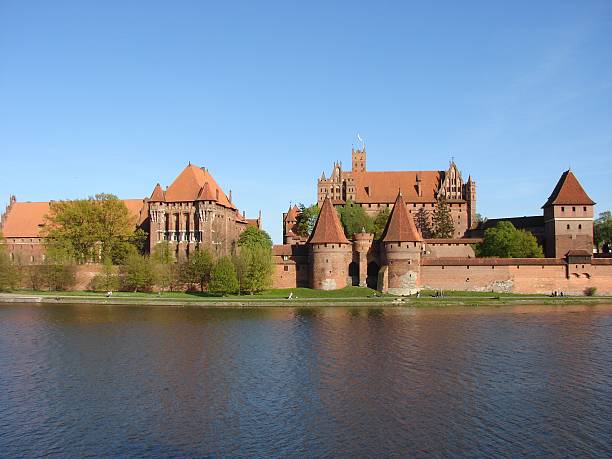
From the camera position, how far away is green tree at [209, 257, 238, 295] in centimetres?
4497

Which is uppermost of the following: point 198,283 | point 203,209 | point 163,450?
point 203,209

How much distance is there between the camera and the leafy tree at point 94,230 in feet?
179

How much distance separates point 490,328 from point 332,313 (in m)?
10.2

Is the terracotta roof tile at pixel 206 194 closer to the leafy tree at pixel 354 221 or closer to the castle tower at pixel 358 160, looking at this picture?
the leafy tree at pixel 354 221

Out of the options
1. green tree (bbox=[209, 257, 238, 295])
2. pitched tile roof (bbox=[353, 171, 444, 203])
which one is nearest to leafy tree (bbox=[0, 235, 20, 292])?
green tree (bbox=[209, 257, 238, 295])

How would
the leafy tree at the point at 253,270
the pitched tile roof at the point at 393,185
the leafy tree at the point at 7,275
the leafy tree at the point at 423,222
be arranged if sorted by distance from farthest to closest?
1. the pitched tile roof at the point at 393,185
2. the leafy tree at the point at 423,222
3. the leafy tree at the point at 7,275
4. the leafy tree at the point at 253,270

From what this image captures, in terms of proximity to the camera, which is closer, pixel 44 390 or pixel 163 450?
pixel 163 450

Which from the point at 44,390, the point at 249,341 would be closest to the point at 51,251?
the point at 249,341

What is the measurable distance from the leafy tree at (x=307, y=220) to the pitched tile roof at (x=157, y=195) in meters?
14.3

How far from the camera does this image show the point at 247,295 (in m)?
45.8

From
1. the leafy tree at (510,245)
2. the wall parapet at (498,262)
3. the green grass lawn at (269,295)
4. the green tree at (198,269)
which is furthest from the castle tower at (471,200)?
the green tree at (198,269)

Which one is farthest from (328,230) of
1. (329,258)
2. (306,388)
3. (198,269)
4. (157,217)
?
(306,388)

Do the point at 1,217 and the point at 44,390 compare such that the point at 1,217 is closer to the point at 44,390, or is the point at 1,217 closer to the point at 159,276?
the point at 159,276

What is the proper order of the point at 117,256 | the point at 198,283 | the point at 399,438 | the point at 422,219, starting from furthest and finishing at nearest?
the point at 422,219 < the point at 117,256 < the point at 198,283 < the point at 399,438
